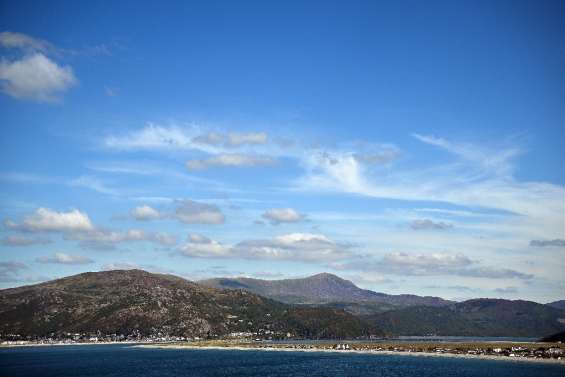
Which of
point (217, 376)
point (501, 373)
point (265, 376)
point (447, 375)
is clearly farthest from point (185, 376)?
point (501, 373)

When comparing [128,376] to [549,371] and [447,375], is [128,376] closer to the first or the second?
[447,375]

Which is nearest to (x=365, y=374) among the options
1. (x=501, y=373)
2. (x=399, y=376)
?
(x=399, y=376)

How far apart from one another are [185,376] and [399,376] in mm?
75830

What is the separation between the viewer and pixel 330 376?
193 meters

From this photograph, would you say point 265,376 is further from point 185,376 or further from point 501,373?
point 501,373

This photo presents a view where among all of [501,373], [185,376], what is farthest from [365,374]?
[185,376]

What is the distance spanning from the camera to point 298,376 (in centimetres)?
19362

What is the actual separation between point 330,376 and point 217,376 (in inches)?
1590

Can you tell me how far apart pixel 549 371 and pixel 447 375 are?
38.6m

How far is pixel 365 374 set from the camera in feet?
653

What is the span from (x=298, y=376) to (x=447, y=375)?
52912 millimetres

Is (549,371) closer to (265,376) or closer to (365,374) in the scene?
(365,374)

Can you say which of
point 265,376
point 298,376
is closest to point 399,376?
point 298,376

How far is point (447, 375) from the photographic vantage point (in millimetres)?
194250
